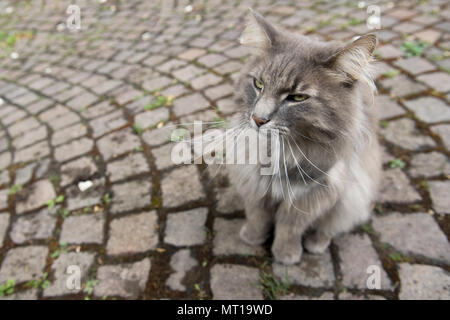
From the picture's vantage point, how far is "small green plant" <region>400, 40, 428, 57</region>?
12.1ft

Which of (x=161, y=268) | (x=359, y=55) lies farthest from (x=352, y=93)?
(x=161, y=268)

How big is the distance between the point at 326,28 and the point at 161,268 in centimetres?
418

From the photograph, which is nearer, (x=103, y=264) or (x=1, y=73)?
(x=103, y=264)

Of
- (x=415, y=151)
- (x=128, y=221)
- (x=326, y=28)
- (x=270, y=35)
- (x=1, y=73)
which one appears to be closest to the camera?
(x=270, y=35)

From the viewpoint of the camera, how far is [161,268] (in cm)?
214

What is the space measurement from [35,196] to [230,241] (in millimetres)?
1957

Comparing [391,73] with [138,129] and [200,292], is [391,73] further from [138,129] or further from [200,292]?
[200,292]

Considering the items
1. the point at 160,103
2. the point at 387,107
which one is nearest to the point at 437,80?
the point at 387,107

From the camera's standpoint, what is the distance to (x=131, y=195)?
2.63m

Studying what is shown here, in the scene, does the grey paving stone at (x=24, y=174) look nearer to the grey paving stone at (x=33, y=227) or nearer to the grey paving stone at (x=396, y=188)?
the grey paving stone at (x=33, y=227)

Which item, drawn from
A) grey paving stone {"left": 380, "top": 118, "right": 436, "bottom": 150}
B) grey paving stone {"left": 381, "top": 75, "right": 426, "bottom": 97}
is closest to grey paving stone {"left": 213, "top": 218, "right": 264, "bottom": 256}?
grey paving stone {"left": 380, "top": 118, "right": 436, "bottom": 150}

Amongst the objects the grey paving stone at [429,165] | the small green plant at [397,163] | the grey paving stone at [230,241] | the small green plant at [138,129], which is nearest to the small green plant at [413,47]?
the grey paving stone at [429,165]

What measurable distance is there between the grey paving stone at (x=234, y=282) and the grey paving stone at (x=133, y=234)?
0.58 m
